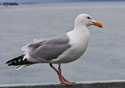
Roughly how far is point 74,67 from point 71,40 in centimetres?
883

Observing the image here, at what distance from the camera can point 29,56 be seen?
3811 mm

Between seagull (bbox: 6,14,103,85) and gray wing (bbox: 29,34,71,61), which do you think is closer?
seagull (bbox: 6,14,103,85)

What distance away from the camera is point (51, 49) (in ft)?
12.7

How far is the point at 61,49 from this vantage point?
3814 millimetres

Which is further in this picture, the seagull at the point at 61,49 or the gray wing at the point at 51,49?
the gray wing at the point at 51,49

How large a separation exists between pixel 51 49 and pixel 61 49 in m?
0.12

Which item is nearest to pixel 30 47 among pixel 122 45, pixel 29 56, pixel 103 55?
pixel 29 56

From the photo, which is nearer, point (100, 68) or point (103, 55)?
point (100, 68)

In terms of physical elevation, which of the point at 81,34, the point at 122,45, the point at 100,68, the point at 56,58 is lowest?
the point at 122,45

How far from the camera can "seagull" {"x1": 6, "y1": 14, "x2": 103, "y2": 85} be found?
3.69 m

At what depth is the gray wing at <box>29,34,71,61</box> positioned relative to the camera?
382cm

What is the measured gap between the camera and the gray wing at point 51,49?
150 inches

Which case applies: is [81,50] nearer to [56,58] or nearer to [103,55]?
[56,58]

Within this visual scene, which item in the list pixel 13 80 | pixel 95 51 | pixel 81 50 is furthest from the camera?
pixel 95 51
